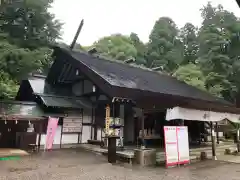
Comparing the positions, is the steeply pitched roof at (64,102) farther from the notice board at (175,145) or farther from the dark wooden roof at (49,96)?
the notice board at (175,145)

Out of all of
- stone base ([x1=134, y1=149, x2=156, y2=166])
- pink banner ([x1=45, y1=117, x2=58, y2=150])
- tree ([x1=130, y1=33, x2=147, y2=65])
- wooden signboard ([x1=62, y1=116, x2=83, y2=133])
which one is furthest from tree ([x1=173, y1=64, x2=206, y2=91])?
pink banner ([x1=45, y1=117, x2=58, y2=150])

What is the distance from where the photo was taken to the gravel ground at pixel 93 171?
20.5ft

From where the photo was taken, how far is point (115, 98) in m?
10.7

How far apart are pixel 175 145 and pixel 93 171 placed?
335 centimetres

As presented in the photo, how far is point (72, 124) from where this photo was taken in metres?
12.8

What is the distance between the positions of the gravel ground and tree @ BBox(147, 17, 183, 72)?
26523 mm

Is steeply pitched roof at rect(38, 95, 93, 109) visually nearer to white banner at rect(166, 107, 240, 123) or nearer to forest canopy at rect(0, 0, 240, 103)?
forest canopy at rect(0, 0, 240, 103)

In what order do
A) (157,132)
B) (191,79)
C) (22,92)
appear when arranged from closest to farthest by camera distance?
(157,132)
(22,92)
(191,79)

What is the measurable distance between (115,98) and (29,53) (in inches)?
187

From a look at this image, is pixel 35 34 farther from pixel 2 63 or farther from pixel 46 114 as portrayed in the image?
pixel 46 114

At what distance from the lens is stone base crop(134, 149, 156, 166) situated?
828cm

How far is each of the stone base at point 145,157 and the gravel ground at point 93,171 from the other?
486 mm

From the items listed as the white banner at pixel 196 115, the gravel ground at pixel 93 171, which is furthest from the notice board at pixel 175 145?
the white banner at pixel 196 115

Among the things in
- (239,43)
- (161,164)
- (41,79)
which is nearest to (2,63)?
(41,79)
